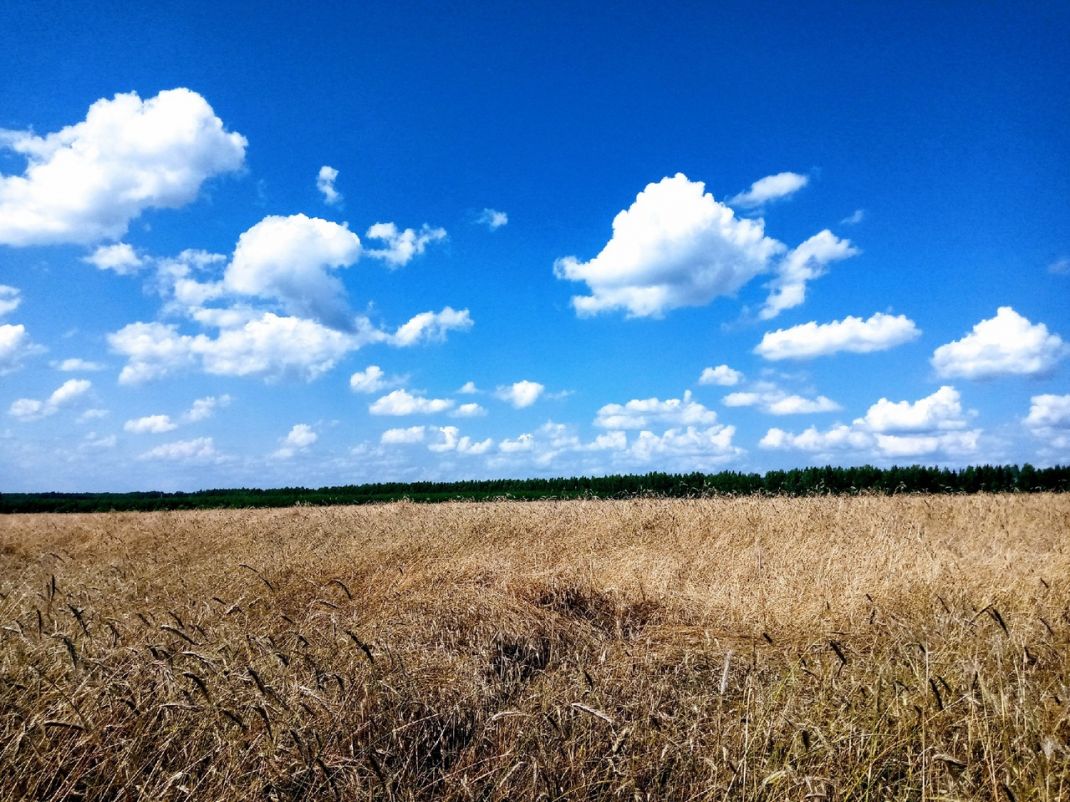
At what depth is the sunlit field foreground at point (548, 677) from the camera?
10.2ft

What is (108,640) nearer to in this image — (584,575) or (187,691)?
(187,691)

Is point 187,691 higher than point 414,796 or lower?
higher

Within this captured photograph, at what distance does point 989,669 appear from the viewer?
4465 mm

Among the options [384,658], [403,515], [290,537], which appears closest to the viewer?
[384,658]

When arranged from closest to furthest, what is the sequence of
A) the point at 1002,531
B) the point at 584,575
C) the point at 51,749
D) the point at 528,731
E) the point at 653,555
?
the point at 51,749 < the point at 528,731 < the point at 584,575 < the point at 653,555 < the point at 1002,531

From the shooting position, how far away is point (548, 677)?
4.57 metres

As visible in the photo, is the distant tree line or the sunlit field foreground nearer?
the sunlit field foreground

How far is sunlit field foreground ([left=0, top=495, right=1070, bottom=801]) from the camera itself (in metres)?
3.12

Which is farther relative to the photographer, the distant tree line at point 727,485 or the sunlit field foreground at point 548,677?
the distant tree line at point 727,485

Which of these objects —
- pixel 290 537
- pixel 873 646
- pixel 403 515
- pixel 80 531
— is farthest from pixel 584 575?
pixel 80 531

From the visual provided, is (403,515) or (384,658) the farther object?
(403,515)

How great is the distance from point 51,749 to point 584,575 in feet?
17.5

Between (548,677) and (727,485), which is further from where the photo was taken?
(727,485)

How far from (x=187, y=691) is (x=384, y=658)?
125cm
